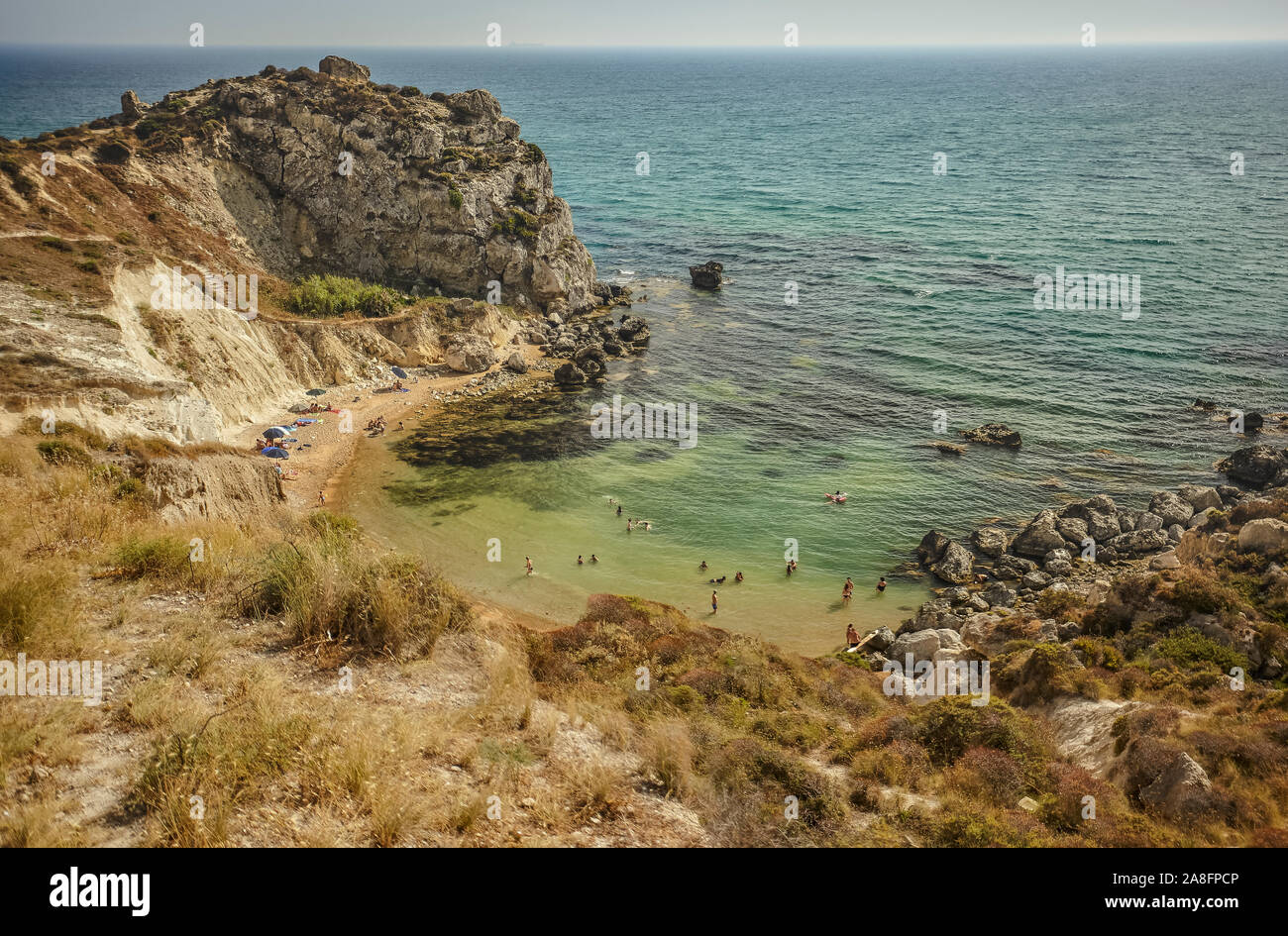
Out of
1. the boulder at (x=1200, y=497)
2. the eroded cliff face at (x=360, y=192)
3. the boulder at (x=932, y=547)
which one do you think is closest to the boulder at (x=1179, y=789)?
the boulder at (x=932, y=547)

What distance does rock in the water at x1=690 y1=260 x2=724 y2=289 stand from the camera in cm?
7878

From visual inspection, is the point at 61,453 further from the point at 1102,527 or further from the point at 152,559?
the point at 1102,527

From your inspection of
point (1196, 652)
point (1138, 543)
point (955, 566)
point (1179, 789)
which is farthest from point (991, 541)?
point (1179, 789)

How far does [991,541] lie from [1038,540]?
2233mm

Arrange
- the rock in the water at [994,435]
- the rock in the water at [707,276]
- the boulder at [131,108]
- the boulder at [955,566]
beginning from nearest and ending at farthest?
the boulder at [955,566] < the rock in the water at [994,435] < the boulder at [131,108] < the rock in the water at [707,276]

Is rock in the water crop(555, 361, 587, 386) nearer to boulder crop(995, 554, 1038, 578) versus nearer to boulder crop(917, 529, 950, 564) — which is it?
boulder crop(917, 529, 950, 564)

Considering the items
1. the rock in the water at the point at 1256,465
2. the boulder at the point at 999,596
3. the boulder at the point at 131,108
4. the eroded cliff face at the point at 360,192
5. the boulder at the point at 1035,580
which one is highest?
the boulder at the point at 131,108

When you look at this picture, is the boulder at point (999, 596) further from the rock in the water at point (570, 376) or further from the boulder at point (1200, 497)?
the rock in the water at point (570, 376)

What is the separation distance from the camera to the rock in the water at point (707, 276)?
78.8m

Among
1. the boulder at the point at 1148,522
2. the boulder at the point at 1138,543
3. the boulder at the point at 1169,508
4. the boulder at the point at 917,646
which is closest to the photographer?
the boulder at the point at 917,646

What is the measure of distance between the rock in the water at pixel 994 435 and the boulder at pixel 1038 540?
34.8 feet
